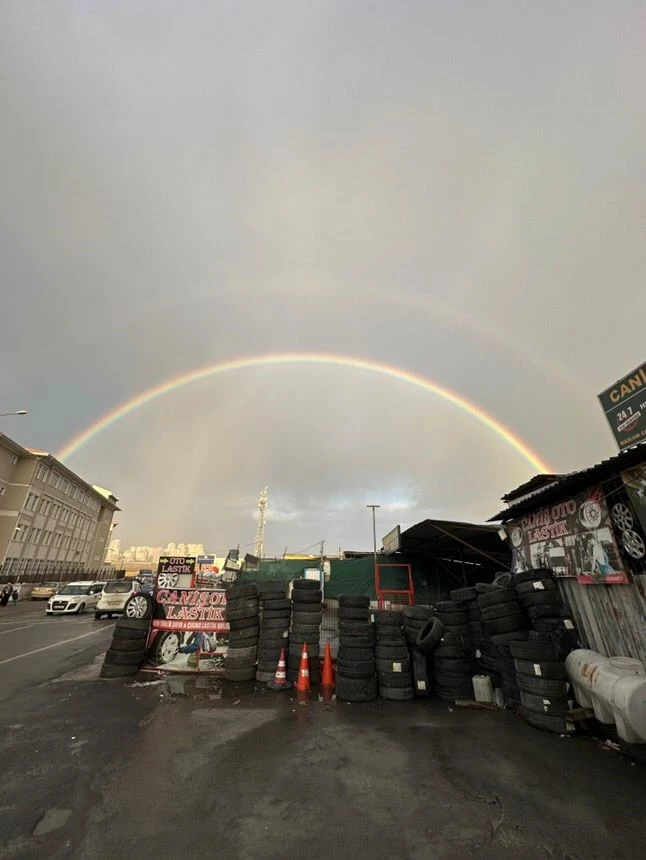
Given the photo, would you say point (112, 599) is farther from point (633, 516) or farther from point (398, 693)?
point (633, 516)

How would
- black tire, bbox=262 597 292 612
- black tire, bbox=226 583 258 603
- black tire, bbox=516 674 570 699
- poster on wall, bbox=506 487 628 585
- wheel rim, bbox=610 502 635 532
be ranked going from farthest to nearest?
black tire, bbox=226 583 258 603 < black tire, bbox=262 597 292 612 < poster on wall, bbox=506 487 628 585 < wheel rim, bbox=610 502 635 532 < black tire, bbox=516 674 570 699

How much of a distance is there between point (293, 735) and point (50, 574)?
187 ft

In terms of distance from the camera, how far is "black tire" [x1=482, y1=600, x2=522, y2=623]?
743cm

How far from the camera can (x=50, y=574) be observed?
49.1 m

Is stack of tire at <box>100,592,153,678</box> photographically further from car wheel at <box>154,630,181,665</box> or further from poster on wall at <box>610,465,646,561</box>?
poster on wall at <box>610,465,646,561</box>

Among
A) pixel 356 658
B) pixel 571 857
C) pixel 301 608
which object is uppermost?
pixel 301 608

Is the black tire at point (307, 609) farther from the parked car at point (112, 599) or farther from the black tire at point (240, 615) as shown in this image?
the parked car at point (112, 599)

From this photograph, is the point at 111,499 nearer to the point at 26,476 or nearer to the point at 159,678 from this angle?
the point at 26,476

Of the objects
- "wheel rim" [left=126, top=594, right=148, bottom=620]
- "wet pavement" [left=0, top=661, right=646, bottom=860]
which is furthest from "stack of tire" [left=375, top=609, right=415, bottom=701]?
"wheel rim" [left=126, top=594, right=148, bottom=620]

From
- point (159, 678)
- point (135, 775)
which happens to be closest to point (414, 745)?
point (135, 775)

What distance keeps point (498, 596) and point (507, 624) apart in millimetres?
498

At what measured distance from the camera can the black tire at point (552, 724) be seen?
5.95 metres

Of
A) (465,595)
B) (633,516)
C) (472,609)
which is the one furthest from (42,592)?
(633,516)

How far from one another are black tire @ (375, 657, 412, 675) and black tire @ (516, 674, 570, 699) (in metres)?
2.25
